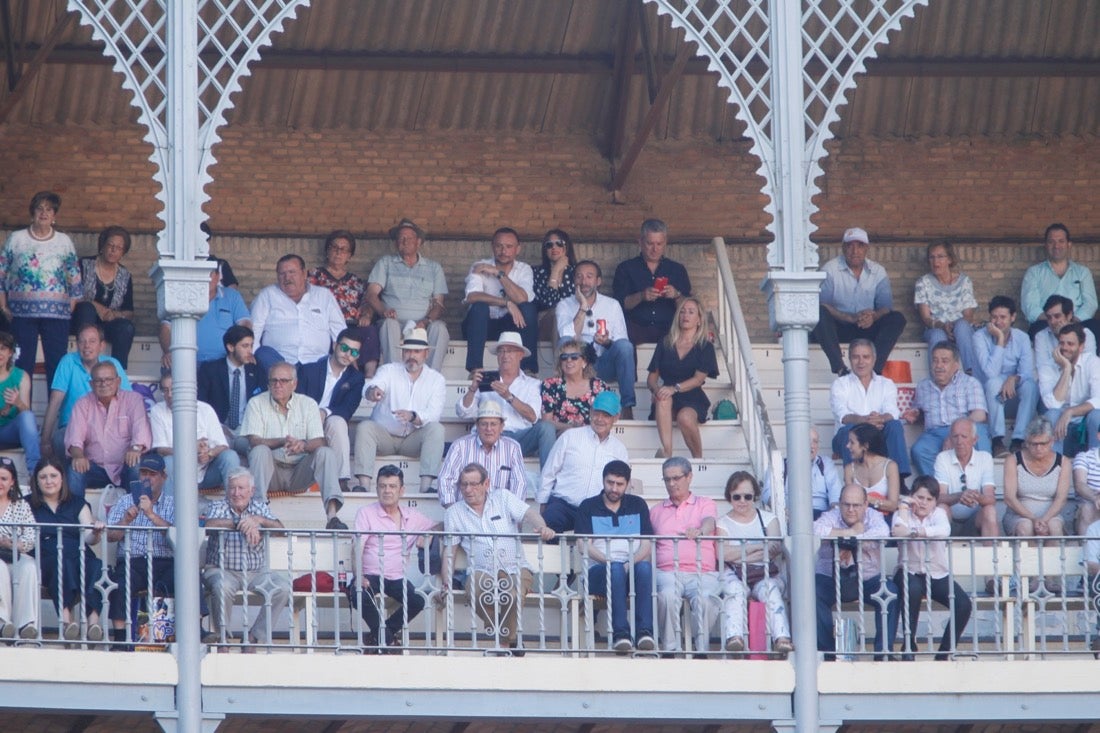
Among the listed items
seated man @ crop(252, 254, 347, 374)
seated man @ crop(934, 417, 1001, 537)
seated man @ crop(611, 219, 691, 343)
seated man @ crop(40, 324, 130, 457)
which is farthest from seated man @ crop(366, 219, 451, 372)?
seated man @ crop(934, 417, 1001, 537)

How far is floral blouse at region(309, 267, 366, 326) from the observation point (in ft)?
52.5

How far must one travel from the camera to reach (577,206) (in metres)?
17.7

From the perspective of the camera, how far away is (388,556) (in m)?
12.4

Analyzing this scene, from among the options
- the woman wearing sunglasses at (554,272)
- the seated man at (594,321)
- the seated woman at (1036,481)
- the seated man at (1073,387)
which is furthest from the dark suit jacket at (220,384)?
the seated man at (1073,387)

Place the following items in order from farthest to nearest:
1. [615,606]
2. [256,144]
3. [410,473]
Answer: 1. [256,144]
2. [410,473]
3. [615,606]

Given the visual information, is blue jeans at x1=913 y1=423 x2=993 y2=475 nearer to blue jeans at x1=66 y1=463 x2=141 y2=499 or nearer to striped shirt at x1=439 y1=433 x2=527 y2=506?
striped shirt at x1=439 y1=433 x2=527 y2=506

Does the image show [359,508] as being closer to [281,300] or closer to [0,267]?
[281,300]

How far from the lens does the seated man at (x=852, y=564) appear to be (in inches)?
488

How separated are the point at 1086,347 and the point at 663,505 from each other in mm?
4318

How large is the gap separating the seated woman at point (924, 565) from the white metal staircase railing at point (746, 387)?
1.01m

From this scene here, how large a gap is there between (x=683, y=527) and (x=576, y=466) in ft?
3.65

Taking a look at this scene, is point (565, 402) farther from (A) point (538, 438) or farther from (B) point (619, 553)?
(B) point (619, 553)

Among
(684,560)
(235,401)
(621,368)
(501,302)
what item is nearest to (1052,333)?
(621,368)

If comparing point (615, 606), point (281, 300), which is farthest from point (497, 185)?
point (615, 606)
